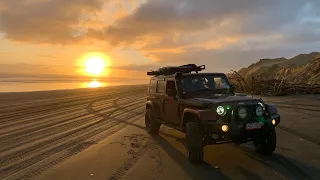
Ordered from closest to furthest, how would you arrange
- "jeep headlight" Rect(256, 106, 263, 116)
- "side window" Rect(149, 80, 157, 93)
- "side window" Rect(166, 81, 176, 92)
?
"jeep headlight" Rect(256, 106, 263, 116) → "side window" Rect(166, 81, 176, 92) → "side window" Rect(149, 80, 157, 93)

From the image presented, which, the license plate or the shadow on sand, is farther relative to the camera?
the license plate

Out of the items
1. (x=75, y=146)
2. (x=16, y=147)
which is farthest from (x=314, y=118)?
(x=16, y=147)

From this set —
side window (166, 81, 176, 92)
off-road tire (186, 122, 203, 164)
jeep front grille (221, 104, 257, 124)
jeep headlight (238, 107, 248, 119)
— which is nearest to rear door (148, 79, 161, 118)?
side window (166, 81, 176, 92)

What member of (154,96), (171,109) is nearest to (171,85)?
(171,109)

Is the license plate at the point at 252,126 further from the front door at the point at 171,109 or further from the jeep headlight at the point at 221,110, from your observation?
the front door at the point at 171,109

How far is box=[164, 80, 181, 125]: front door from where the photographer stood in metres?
8.66

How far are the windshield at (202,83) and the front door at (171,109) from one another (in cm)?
41

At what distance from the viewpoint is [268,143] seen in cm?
755

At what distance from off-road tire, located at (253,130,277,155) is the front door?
2077 mm

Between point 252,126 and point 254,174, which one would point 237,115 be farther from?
point 254,174

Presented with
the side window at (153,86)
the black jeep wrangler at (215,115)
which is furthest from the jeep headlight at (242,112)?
the side window at (153,86)

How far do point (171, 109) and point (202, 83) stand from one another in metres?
1.11

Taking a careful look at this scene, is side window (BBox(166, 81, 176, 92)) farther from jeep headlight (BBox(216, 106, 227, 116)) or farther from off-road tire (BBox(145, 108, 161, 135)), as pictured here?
jeep headlight (BBox(216, 106, 227, 116))

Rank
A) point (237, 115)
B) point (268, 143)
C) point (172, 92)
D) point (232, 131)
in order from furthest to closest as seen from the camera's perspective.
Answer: point (172, 92) < point (268, 143) < point (237, 115) < point (232, 131)
